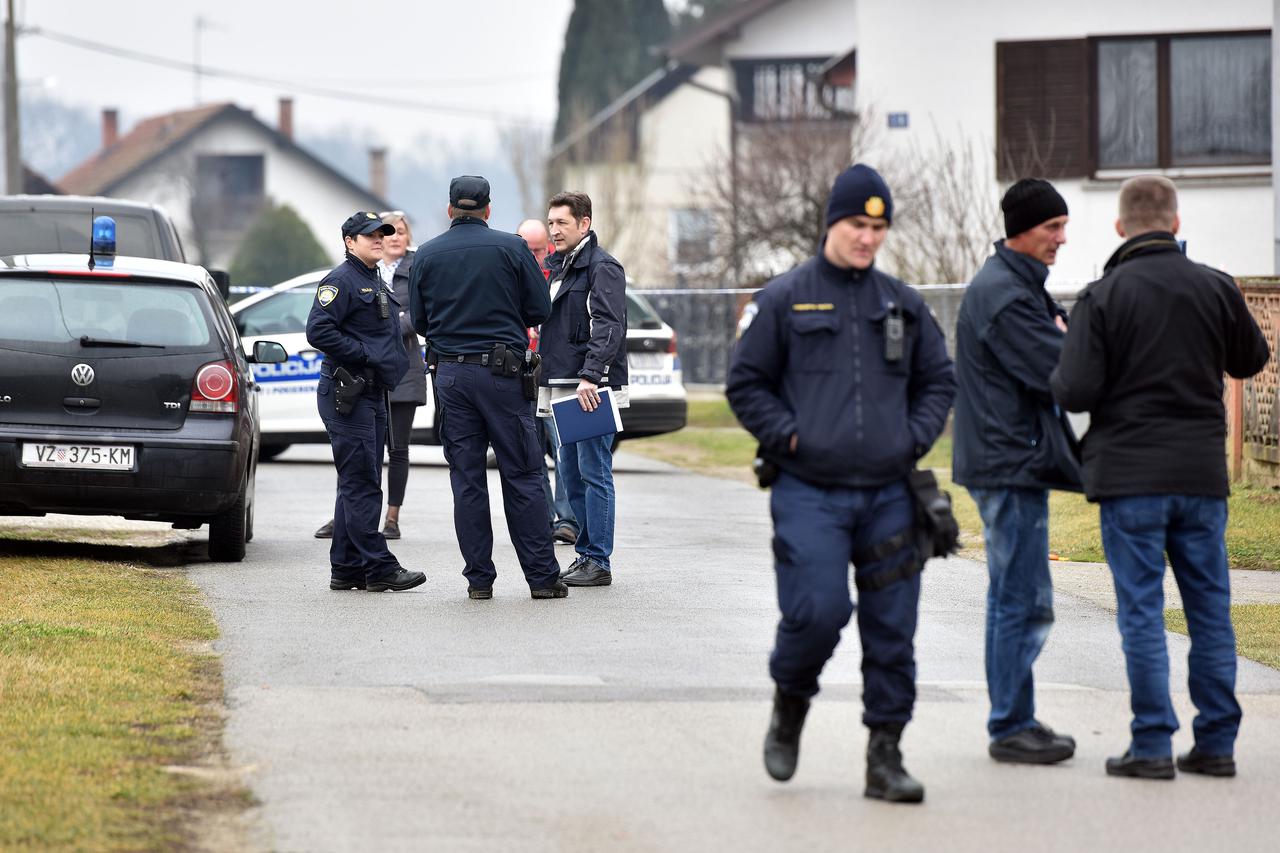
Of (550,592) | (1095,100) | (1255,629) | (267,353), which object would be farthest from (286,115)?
(1255,629)

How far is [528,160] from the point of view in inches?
2181

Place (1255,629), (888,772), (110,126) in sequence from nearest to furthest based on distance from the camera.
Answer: (888,772), (1255,629), (110,126)

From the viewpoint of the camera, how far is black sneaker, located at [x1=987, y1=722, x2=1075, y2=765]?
6141mm

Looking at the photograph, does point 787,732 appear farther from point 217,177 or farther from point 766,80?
point 217,177

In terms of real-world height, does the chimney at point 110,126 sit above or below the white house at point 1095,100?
above

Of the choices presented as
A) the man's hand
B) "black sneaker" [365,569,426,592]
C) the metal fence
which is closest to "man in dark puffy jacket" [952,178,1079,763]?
the man's hand

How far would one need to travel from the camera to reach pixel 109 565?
10.5 m

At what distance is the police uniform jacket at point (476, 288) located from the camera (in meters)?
9.23

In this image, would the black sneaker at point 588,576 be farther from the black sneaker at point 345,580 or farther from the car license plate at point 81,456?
the car license plate at point 81,456

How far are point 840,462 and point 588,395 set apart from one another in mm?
4330

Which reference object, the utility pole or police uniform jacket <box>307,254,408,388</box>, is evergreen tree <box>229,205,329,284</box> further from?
police uniform jacket <box>307,254,408,388</box>

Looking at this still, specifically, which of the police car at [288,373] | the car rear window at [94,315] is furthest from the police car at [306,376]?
the car rear window at [94,315]

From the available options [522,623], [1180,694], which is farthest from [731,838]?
[522,623]

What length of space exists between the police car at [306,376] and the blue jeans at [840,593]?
1132cm
